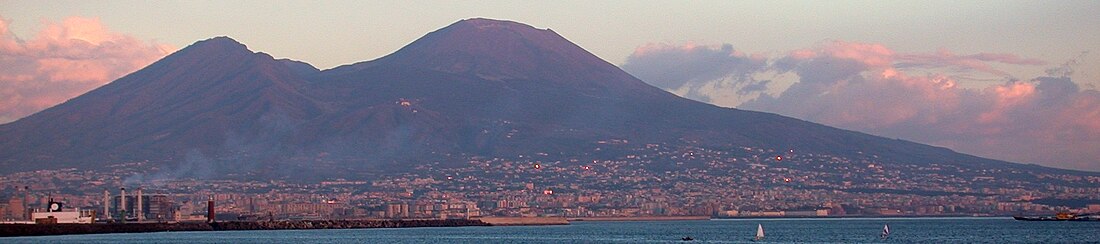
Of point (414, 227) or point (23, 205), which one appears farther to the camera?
point (414, 227)

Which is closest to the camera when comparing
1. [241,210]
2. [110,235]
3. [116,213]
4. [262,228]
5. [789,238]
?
[789,238]

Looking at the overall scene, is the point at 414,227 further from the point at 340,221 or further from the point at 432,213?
the point at 432,213

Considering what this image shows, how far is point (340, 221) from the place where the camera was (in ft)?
541

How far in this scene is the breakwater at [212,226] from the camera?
123 m

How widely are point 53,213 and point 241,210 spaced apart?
170 feet

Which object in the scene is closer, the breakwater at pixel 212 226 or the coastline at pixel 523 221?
the breakwater at pixel 212 226

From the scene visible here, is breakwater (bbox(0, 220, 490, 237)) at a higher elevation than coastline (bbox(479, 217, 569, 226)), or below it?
below

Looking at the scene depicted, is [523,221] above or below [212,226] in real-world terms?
above

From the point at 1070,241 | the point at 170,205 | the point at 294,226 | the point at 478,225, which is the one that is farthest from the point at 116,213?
the point at 1070,241

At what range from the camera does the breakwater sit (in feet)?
403

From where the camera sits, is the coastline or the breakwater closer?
the breakwater

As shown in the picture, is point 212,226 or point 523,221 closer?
point 212,226

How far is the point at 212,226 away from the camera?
146000 mm

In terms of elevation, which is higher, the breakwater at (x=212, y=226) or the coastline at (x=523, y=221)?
the coastline at (x=523, y=221)
